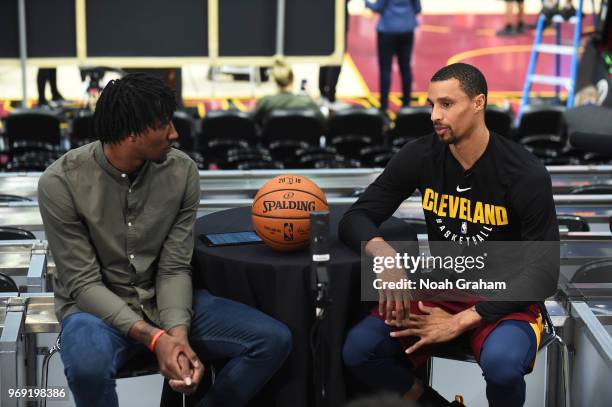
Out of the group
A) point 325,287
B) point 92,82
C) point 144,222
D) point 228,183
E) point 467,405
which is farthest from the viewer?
point 92,82

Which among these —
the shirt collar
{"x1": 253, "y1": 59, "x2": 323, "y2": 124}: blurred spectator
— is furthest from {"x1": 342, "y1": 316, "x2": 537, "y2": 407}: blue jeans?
{"x1": 253, "y1": 59, "x2": 323, "y2": 124}: blurred spectator

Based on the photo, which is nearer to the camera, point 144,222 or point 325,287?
point 325,287

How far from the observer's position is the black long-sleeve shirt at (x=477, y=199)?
3.30 metres

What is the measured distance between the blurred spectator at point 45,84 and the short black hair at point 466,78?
805 centimetres

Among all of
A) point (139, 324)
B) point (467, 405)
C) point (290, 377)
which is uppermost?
point (139, 324)

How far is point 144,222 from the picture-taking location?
3.37 meters

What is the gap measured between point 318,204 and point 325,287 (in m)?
0.39

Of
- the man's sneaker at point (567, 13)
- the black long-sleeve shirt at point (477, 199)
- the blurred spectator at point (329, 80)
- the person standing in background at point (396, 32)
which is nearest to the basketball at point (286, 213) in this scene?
the black long-sleeve shirt at point (477, 199)

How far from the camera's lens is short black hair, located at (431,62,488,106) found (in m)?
3.39

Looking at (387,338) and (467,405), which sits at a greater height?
(387,338)

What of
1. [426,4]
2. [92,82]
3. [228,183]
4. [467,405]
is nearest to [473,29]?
[426,4]

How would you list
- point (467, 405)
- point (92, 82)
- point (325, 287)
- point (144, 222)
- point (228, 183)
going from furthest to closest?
1. point (92, 82)
2. point (228, 183)
3. point (467, 405)
4. point (144, 222)
5. point (325, 287)

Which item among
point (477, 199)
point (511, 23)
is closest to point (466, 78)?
point (477, 199)

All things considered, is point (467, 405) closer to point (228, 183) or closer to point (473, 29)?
point (228, 183)
